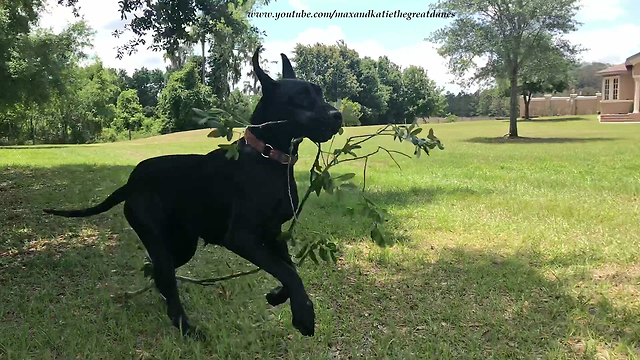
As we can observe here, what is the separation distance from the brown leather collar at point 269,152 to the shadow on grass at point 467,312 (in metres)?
1.22

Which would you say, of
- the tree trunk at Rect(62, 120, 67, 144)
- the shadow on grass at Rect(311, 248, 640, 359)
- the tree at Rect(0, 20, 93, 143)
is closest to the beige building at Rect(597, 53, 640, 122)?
the tree at Rect(0, 20, 93, 143)

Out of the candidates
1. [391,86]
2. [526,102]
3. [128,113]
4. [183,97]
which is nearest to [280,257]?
[183,97]

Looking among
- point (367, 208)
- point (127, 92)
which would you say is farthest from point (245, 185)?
point (127, 92)

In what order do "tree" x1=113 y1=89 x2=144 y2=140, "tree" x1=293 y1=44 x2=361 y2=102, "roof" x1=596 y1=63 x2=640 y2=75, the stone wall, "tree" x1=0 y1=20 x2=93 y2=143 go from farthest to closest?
the stone wall
"tree" x1=113 y1=89 x2=144 y2=140
"tree" x1=293 y1=44 x2=361 y2=102
"roof" x1=596 y1=63 x2=640 y2=75
"tree" x1=0 y1=20 x2=93 y2=143

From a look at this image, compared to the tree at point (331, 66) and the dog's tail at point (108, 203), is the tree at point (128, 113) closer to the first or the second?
the tree at point (331, 66)

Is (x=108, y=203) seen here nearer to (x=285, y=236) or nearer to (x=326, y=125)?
(x=285, y=236)

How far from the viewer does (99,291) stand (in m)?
4.15

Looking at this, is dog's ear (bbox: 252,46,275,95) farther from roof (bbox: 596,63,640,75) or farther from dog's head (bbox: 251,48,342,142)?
roof (bbox: 596,63,640,75)

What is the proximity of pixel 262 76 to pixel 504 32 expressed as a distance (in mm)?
23895

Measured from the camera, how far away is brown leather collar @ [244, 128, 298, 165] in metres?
2.83

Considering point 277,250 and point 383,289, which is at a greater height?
point 277,250

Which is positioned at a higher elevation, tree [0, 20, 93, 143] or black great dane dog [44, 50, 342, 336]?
tree [0, 20, 93, 143]

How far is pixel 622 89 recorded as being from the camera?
145 ft

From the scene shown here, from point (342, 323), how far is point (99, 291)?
1957mm
